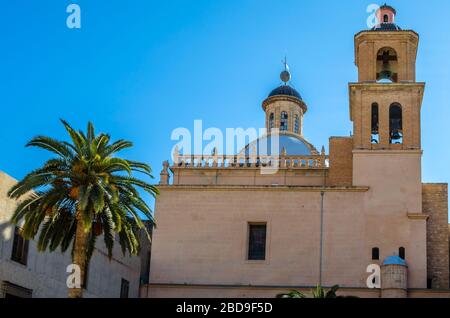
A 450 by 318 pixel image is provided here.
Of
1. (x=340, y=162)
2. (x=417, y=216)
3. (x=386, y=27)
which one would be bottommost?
(x=417, y=216)

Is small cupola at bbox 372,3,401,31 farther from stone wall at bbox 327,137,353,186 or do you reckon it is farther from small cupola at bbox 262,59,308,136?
small cupola at bbox 262,59,308,136

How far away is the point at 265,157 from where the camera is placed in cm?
3838

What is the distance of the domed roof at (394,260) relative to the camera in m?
32.3

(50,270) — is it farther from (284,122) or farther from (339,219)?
(284,122)

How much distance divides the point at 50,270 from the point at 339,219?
35.1 feet

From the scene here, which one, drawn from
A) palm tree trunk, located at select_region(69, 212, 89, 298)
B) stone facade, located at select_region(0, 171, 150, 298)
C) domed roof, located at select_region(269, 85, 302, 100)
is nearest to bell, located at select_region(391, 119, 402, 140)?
stone facade, located at select_region(0, 171, 150, 298)

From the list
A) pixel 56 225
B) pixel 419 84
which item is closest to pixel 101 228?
pixel 56 225

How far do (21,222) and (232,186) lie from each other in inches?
354

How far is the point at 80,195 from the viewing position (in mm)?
25203

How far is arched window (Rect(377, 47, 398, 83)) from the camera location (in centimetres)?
3753

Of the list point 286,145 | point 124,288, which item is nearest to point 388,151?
point 286,145

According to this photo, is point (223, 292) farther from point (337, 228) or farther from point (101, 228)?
point (101, 228)

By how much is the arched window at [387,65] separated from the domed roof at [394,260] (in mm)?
8355
